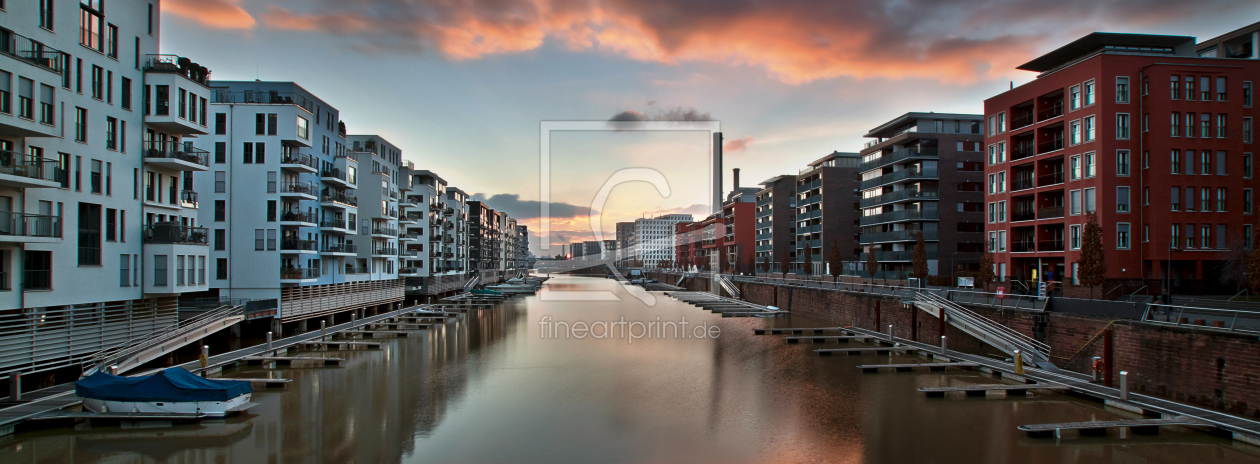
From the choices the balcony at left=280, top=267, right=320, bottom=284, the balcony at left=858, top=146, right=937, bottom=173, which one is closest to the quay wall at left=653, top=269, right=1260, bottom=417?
the balcony at left=858, top=146, right=937, bottom=173

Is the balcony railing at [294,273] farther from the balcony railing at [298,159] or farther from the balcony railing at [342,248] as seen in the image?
the balcony railing at [298,159]

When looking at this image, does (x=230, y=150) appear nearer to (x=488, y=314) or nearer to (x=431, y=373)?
(x=431, y=373)

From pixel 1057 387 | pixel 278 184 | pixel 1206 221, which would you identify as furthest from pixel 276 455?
pixel 1206 221

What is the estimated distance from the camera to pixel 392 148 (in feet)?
228

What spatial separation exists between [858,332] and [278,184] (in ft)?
130

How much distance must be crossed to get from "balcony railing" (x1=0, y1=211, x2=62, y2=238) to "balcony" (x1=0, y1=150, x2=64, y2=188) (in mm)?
1028

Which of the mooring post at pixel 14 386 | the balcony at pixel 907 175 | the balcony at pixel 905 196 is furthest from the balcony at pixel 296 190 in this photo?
the balcony at pixel 905 196

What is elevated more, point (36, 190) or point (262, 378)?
point (36, 190)

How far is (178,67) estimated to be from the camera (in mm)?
29219

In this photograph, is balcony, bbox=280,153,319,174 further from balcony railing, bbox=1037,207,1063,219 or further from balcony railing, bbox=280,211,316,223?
balcony railing, bbox=1037,207,1063,219

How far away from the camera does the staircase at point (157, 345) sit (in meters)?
24.9

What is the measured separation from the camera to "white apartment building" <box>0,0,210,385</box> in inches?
850

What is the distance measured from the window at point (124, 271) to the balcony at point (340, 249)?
71.1ft

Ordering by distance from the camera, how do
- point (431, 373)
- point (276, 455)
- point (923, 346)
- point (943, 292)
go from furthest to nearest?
1. point (943, 292)
2. point (923, 346)
3. point (431, 373)
4. point (276, 455)
